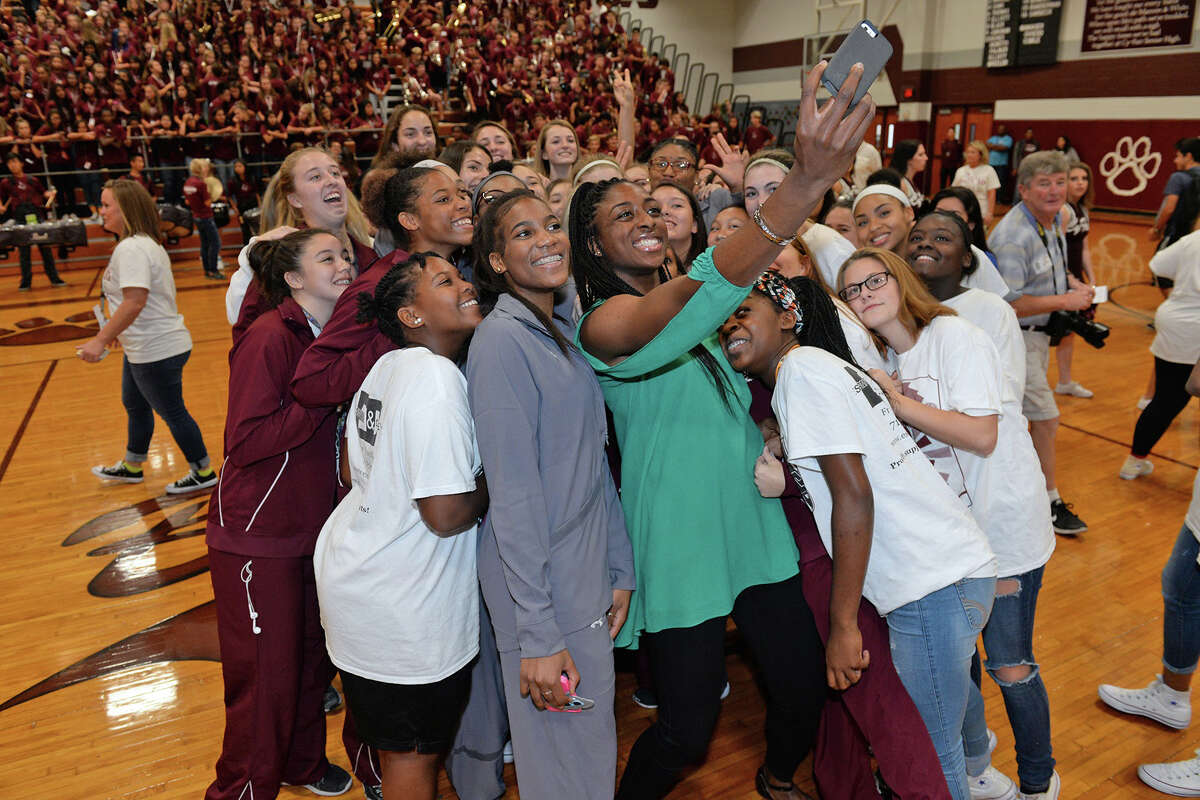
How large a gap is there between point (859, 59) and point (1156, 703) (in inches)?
104

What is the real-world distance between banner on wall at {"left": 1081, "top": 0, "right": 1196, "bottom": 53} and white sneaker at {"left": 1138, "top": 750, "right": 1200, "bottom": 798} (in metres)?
15.7

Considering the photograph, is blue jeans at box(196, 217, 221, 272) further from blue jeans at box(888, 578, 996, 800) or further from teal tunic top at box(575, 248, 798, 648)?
blue jeans at box(888, 578, 996, 800)

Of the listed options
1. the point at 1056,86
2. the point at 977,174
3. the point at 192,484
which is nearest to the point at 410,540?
the point at 192,484

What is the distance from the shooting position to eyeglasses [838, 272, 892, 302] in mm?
Result: 2258

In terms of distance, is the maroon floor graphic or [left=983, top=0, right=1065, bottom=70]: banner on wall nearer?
the maroon floor graphic

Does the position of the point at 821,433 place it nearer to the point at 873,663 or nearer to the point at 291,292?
the point at 873,663

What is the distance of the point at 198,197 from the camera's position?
11344 millimetres

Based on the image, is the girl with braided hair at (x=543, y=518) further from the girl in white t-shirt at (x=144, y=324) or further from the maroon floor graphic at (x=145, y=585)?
the girl in white t-shirt at (x=144, y=324)

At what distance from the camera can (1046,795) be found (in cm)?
234

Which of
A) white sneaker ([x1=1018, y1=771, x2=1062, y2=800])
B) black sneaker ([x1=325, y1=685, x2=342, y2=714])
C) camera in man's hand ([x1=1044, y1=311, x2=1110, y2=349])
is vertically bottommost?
black sneaker ([x1=325, y1=685, x2=342, y2=714])

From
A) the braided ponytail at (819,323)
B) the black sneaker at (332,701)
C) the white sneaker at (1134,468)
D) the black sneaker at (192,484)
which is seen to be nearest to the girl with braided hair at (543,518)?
the braided ponytail at (819,323)

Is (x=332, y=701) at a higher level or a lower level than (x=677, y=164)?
lower

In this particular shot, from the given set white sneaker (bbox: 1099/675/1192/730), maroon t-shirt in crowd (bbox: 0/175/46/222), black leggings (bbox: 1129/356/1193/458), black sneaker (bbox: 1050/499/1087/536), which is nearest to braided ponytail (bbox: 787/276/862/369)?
white sneaker (bbox: 1099/675/1192/730)

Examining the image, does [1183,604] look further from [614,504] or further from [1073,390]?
[1073,390]
